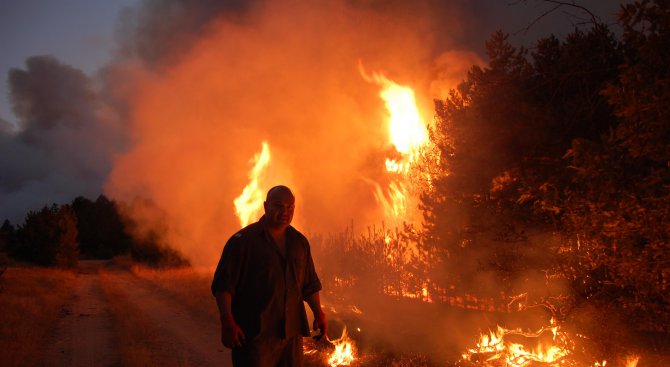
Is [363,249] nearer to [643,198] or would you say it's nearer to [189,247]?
[643,198]

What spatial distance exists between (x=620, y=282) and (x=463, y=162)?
293 centimetres

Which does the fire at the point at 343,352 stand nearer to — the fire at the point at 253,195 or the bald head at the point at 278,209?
the bald head at the point at 278,209

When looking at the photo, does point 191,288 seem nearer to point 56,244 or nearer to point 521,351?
point 521,351

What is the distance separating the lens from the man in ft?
10.5

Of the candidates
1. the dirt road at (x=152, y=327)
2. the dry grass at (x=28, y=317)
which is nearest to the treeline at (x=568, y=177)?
the dirt road at (x=152, y=327)

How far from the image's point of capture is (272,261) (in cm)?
340

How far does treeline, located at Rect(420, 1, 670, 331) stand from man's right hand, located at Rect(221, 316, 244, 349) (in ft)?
12.1

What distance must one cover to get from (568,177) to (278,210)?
4184 millimetres

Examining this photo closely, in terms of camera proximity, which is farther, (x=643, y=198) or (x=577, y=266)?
(x=577, y=266)

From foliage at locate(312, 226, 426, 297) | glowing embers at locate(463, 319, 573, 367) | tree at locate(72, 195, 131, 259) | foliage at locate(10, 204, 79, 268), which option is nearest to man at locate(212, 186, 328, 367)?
glowing embers at locate(463, 319, 573, 367)

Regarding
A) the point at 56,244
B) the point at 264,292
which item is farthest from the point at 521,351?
the point at 56,244

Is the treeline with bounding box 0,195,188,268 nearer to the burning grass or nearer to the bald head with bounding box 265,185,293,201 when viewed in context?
the burning grass

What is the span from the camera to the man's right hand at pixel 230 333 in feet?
10.0

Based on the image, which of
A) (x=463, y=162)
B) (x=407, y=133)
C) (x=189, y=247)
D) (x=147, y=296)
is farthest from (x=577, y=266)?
(x=189, y=247)
